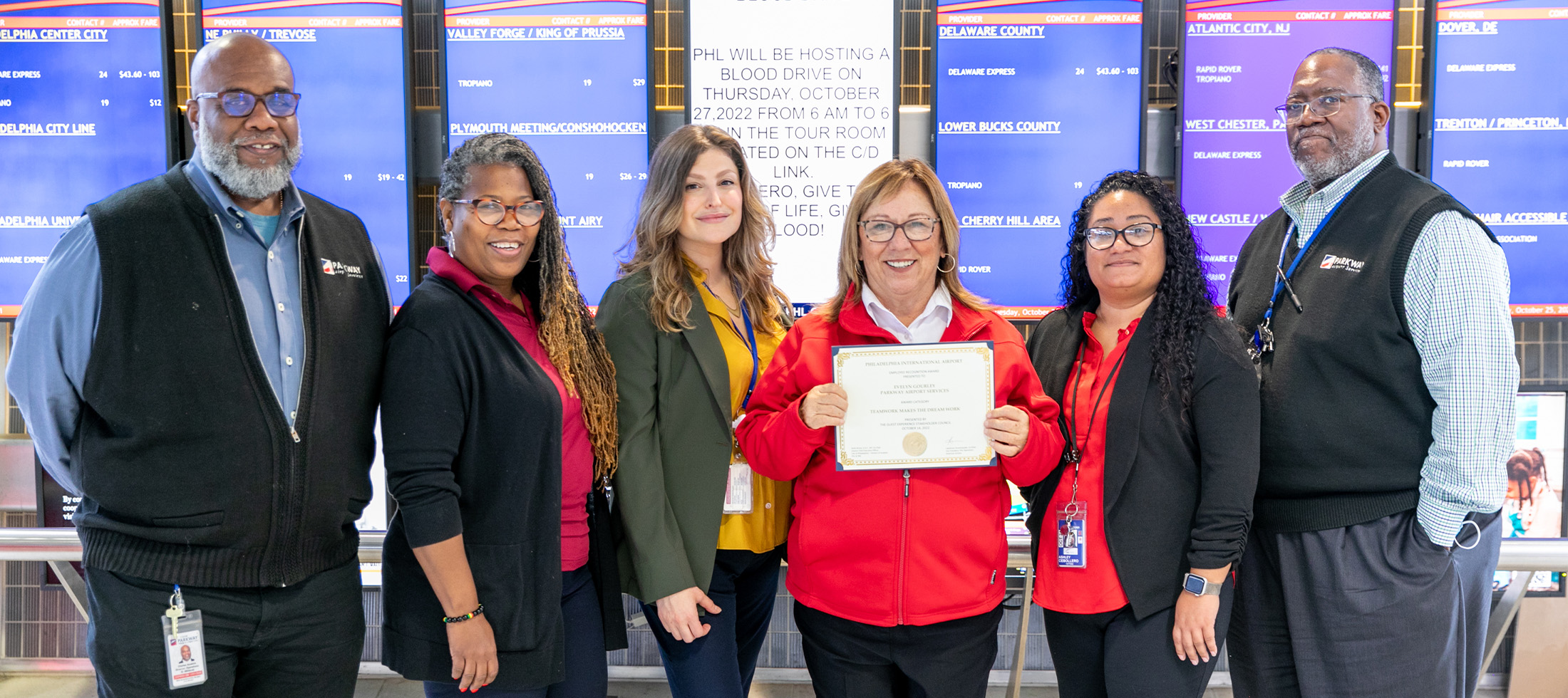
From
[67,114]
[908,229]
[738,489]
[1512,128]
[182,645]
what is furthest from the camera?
[67,114]

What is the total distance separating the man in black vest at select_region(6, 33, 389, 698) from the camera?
1.68m

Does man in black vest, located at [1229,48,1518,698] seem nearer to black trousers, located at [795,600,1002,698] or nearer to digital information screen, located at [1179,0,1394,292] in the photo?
black trousers, located at [795,600,1002,698]

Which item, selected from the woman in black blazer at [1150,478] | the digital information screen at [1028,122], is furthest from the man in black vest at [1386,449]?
the digital information screen at [1028,122]

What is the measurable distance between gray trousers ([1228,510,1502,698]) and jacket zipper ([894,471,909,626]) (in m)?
0.95

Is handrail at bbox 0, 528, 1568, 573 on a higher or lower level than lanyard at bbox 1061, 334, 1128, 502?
lower

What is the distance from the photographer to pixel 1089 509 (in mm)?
1953

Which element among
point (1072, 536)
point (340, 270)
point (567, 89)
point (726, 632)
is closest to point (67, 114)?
point (567, 89)

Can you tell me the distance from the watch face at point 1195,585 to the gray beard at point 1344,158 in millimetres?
1114

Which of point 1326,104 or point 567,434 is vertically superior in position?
point 1326,104

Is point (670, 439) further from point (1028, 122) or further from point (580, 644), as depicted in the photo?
point (1028, 122)

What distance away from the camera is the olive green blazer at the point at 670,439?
6.55 feet

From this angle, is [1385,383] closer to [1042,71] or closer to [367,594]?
[1042,71]

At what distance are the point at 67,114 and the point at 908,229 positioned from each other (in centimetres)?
362

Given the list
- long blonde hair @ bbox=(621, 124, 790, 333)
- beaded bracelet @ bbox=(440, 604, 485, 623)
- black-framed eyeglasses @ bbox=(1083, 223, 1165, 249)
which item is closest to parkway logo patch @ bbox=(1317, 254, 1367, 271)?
black-framed eyeglasses @ bbox=(1083, 223, 1165, 249)
